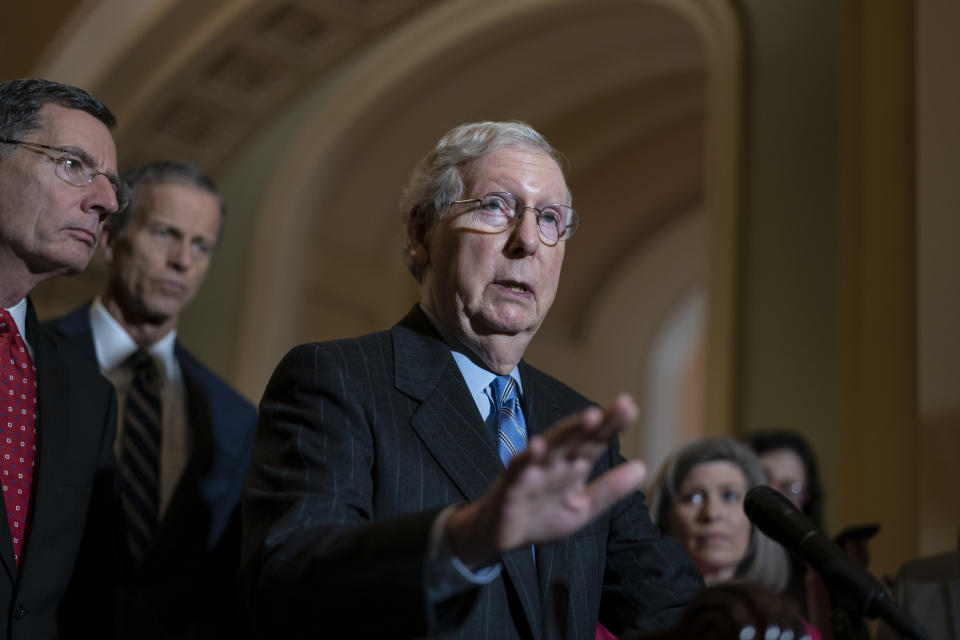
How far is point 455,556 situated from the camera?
156 centimetres

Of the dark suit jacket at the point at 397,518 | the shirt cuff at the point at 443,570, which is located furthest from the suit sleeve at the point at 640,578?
the shirt cuff at the point at 443,570

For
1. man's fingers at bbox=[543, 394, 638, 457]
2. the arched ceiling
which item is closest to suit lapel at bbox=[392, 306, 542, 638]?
man's fingers at bbox=[543, 394, 638, 457]

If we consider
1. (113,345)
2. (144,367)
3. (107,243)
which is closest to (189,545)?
(144,367)

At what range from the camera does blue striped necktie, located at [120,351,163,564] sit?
116 inches

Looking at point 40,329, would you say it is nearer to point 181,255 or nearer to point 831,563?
point 181,255

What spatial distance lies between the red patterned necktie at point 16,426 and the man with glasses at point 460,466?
0.63 m

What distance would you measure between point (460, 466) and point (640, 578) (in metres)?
0.49

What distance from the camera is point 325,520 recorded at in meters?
1.75

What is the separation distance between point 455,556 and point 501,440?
61 cm

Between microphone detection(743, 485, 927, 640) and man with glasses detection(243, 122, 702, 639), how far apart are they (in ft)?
1.06

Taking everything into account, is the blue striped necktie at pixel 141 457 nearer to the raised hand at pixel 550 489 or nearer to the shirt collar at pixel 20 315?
the shirt collar at pixel 20 315

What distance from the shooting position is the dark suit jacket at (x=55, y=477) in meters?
2.24

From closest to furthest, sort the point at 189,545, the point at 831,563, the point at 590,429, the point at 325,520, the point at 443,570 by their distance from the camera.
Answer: the point at 590,429
the point at 443,570
the point at 325,520
the point at 831,563
the point at 189,545

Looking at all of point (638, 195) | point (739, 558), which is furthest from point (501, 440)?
point (638, 195)
